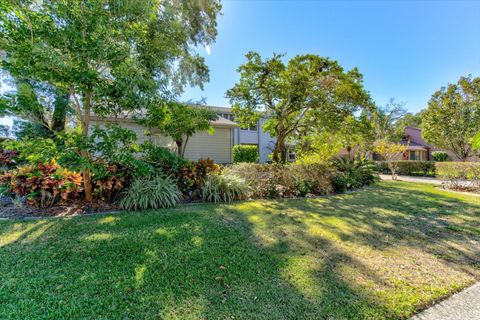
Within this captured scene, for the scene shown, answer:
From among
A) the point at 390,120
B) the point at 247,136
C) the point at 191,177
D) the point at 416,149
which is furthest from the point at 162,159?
the point at 416,149

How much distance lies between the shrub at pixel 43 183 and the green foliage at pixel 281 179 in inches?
192

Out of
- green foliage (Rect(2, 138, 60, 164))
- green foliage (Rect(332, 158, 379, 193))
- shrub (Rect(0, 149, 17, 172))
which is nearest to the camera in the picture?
green foliage (Rect(2, 138, 60, 164))

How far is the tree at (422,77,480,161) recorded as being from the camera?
1839 cm

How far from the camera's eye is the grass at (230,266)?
7.67 feet

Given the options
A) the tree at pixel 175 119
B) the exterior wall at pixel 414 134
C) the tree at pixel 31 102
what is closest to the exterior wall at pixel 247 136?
the tree at pixel 175 119

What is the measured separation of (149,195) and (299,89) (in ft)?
24.7

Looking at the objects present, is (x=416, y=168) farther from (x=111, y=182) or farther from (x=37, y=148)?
(x=37, y=148)

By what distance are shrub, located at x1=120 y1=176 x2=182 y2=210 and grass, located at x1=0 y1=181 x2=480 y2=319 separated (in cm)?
58

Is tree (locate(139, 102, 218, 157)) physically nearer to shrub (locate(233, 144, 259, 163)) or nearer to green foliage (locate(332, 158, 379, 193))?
green foliage (locate(332, 158, 379, 193))

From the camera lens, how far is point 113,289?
258 cm

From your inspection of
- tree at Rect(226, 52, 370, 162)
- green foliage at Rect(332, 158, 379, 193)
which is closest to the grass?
green foliage at Rect(332, 158, 379, 193)

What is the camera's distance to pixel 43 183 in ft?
18.7

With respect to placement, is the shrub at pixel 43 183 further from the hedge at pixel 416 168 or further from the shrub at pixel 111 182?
the hedge at pixel 416 168

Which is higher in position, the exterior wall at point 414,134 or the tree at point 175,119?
the exterior wall at point 414,134
